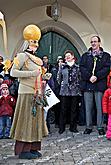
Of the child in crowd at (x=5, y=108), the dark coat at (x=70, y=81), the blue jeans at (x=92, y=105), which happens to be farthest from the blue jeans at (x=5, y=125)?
the blue jeans at (x=92, y=105)

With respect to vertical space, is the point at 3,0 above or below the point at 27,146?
above

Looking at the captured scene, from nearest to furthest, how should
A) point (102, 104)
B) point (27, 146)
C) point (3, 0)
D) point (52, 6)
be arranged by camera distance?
point (27, 146) < point (102, 104) < point (3, 0) < point (52, 6)

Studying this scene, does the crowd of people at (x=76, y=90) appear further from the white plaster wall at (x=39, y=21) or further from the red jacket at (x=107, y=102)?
the white plaster wall at (x=39, y=21)

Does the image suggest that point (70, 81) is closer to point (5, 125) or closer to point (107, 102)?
point (107, 102)

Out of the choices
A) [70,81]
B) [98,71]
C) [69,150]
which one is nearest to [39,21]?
[70,81]

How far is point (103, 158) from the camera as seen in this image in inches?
205

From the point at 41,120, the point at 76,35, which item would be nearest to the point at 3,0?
the point at 76,35

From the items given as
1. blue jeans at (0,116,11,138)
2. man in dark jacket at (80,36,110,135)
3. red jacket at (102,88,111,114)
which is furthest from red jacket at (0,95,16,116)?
red jacket at (102,88,111,114)

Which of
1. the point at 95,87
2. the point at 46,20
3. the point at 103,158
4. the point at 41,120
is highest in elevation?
the point at 46,20

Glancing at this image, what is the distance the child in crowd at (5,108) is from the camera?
6.85 m

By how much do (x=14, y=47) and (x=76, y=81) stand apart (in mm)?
4249

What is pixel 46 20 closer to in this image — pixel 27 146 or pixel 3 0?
pixel 3 0

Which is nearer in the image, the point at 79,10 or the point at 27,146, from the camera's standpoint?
the point at 27,146

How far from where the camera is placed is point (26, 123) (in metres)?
5.05
